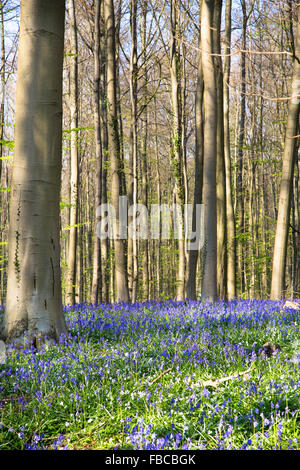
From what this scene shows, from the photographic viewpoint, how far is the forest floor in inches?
101

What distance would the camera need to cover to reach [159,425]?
2.66m

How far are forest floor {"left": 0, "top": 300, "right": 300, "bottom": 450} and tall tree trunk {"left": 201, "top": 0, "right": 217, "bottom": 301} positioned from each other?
9.97 ft

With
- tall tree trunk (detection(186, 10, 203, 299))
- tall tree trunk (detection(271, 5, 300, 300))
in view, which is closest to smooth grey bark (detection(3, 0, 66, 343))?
tall tree trunk (detection(186, 10, 203, 299))

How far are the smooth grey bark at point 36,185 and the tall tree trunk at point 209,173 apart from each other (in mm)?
3719

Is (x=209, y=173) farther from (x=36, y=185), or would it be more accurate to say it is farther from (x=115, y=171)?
(x=36, y=185)

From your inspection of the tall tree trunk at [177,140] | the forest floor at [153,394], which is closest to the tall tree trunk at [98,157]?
the tall tree trunk at [177,140]

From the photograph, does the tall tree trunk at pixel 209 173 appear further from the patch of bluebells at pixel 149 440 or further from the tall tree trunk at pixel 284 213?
the patch of bluebells at pixel 149 440

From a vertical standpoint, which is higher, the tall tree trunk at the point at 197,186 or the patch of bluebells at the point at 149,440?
the tall tree trunk at the point at 197,186

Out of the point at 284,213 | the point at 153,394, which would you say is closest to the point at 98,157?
the point at 284,213

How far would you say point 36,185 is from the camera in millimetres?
4715

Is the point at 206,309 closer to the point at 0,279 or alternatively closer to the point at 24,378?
the point at 24,378

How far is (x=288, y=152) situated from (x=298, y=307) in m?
4.51

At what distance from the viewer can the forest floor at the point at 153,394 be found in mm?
2553
